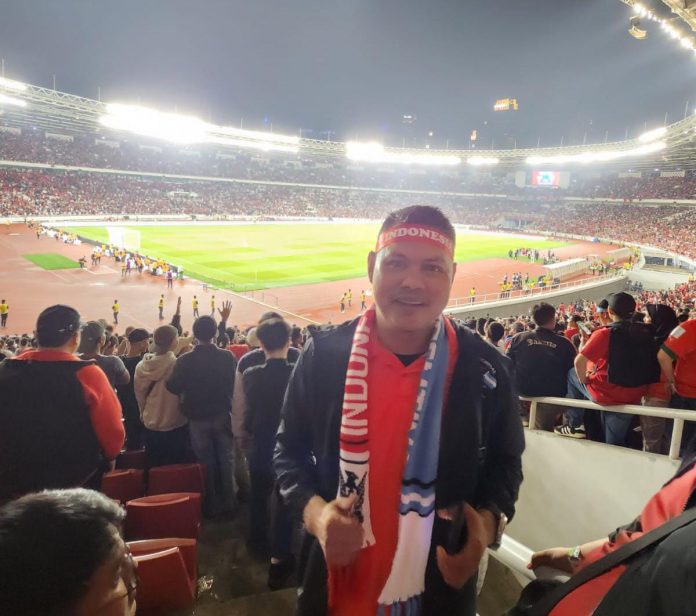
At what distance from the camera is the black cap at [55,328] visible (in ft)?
10.7

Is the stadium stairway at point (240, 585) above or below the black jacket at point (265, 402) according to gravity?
below

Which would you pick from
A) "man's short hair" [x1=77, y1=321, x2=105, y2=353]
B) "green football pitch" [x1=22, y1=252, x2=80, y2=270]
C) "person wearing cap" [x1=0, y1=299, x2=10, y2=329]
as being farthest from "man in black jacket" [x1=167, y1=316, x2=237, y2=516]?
"green football pitch" [x1=22, y1=252, x2=80, y2=270]

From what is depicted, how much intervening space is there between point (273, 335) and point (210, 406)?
1072mm

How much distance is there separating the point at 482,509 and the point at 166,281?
29.1 meters

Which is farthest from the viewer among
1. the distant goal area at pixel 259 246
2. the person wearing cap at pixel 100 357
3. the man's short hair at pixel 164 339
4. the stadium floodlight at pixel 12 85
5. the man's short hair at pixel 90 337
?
the stadium floodlight at pixel 12 85

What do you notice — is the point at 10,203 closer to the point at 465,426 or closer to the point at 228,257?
the point at 228,257

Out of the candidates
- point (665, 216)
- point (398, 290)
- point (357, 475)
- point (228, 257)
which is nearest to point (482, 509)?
point (357, 475)

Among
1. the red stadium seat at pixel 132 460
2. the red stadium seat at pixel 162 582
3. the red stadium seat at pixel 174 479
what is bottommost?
the red stadium seat at pixel 132 460

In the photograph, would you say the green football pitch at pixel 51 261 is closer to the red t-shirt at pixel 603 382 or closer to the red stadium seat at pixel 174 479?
the red stadium seat at pixel 174 479

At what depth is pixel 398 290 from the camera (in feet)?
6.34

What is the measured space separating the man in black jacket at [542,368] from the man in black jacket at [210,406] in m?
3.13

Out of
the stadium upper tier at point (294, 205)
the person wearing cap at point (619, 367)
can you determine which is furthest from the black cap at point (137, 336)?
the stadium upper tier at point (294, 205)

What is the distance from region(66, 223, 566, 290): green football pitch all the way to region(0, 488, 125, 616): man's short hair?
27.2 m

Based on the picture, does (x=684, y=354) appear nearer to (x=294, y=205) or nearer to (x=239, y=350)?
(x=239, y=350)
